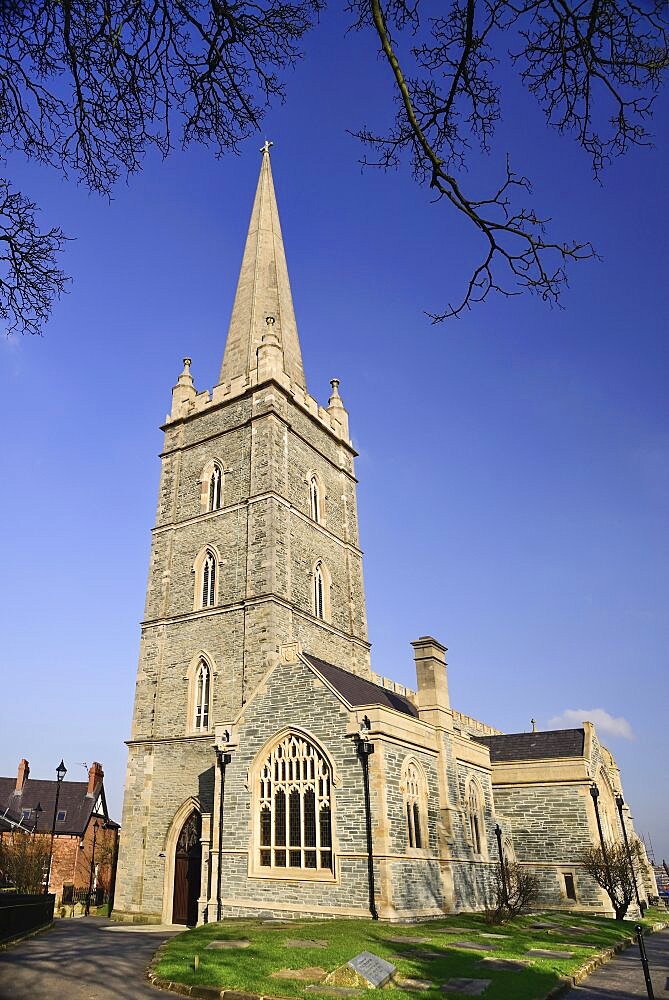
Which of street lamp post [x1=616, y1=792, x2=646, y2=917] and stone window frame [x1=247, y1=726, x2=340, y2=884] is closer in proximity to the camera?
stone window frame [x1=247, y1=726, x2=340, y2=884]

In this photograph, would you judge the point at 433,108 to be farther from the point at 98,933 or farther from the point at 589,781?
the point at 589,781

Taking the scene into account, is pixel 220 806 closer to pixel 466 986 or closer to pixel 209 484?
pixel 466 986

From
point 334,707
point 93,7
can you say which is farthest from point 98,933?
point 93,7

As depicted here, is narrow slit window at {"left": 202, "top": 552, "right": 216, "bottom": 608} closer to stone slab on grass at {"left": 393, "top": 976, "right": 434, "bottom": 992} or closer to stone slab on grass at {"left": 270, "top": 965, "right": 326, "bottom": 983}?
stone slab on grass at {"left": 270, "top": 965, "right": 326, "bottom": 983}

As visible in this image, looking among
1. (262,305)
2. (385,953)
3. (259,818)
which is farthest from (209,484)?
(385,953)

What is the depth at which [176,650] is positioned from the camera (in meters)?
29.0

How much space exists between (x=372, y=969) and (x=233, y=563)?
19506 millimetres

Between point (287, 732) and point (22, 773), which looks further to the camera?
point (22, 773)

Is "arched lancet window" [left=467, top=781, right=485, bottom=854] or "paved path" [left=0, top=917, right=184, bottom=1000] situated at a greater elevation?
"arched lancet window" [left=467, top=781, right=485, bottom=854]

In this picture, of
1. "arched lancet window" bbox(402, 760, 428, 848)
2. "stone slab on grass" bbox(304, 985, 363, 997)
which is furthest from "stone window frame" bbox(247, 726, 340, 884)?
"stone slab on grass" bbox(304, 985, 363, 997)

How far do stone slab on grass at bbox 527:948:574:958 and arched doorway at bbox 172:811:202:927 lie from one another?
44.8 feet

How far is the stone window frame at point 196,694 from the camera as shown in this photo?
26.9 m

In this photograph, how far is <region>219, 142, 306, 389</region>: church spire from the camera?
118 feet

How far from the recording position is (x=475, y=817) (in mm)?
25609
